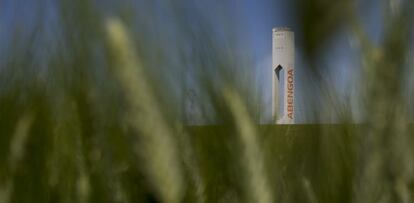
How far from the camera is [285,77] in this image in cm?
57

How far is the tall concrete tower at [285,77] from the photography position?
501 millimetres

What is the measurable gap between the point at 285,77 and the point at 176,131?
153 mm

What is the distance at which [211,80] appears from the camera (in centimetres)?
48

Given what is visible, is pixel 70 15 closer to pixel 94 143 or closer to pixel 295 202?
pixel 94 143

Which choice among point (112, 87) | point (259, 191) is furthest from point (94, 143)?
point (259, 191)

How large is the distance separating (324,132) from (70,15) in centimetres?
24

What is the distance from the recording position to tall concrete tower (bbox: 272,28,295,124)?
50 cm

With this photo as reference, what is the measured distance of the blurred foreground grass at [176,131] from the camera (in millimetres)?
417

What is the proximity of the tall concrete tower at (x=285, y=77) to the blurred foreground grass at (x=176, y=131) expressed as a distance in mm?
21

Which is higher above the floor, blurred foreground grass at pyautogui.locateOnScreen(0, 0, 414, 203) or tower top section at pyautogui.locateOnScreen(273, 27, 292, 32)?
tower top section at pyautogui.locateOnScreen(273, 27, 292, 32)

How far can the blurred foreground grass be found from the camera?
0.42 metres

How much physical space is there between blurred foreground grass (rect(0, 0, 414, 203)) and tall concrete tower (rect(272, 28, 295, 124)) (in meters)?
0.02

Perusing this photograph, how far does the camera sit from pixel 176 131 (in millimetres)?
465

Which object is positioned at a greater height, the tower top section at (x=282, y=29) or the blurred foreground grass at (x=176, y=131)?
the tower top section at (x=282, y=29)
